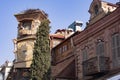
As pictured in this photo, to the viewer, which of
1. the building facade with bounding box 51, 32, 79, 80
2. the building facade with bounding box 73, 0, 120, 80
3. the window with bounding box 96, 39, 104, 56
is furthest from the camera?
the building facade with bounding box 51, 32, 79, 80

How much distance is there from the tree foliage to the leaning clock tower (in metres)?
12.7

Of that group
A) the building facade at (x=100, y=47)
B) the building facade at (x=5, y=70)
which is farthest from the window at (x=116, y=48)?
the building facade at (x=5, y=70)

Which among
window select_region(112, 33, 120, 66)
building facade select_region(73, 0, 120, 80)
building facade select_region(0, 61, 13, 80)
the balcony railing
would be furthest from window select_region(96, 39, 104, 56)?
building facade select_region(0, 61, 13, 80)

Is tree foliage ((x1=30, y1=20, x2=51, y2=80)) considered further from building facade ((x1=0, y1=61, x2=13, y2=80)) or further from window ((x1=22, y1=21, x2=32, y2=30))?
building facade ((x1=0, y1=61, x2=13, y2=80))

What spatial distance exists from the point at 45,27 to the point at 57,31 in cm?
1473

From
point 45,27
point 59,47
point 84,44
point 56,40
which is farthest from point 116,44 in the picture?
point 56,40

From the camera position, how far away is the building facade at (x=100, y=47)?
24.9 meters

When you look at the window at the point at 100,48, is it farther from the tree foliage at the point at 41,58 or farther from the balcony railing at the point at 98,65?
the tree foliage at the point at 41,58

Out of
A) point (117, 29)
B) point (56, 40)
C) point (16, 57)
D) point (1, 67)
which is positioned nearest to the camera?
point (117, 29)

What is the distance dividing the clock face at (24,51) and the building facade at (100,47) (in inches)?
688

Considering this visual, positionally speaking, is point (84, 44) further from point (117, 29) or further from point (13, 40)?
point (13, 40)

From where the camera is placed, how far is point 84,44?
97.5 feet

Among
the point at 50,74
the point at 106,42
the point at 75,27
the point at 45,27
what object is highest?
the point at 75,27

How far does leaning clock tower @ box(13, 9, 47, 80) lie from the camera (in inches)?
1869
